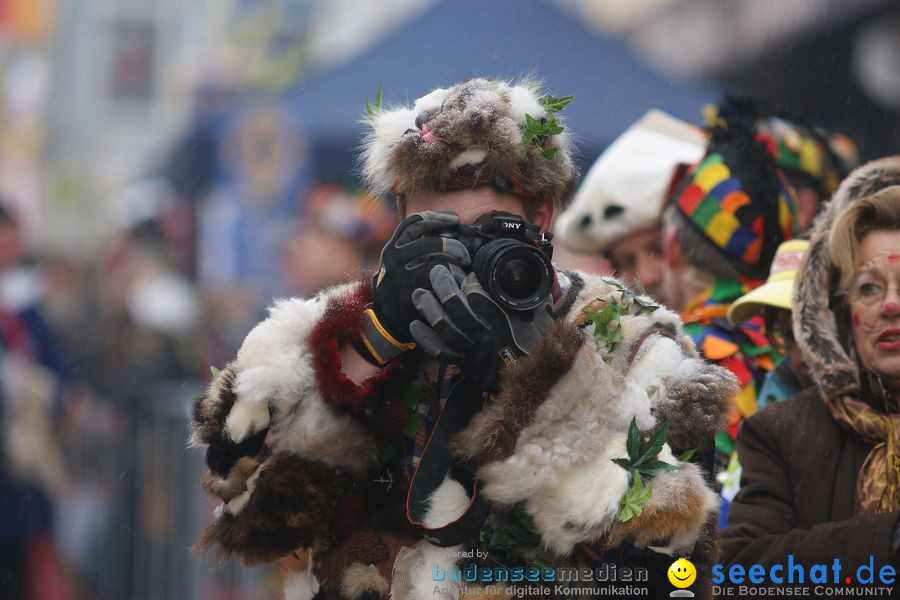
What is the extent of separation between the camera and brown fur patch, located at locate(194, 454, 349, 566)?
8.71 feet

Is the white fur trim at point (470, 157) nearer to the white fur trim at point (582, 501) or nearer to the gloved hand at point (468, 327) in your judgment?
the gloved hand at point (468, 327)

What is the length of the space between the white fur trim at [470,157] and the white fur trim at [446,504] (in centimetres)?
72

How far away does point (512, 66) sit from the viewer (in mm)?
7543

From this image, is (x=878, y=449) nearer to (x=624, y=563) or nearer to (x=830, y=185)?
(x=624, y=563)

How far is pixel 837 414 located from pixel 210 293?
6.87 m

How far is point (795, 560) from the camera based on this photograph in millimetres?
2930

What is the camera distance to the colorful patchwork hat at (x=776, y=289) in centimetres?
382

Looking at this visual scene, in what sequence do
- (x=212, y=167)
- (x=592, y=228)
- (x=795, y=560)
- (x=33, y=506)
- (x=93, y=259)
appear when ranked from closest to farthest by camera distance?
(x=795, y=560), (x=592, y=228), (x=33, y=506), (x=212, y=167), (x=93, y=259)

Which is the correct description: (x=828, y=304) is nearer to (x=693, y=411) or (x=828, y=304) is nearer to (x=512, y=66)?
(x=693, y=411)

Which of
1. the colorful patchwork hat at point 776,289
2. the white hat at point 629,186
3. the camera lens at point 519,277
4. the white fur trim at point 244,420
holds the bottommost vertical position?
the white fur trim at point 244,420

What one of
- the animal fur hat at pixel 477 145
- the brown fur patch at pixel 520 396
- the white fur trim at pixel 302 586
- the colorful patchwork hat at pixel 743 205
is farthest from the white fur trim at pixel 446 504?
the colorful patchwork hat at pixel 743 205

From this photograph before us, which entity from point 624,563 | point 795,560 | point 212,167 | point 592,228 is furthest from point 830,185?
point 212,167

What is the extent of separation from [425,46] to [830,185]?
3.97m

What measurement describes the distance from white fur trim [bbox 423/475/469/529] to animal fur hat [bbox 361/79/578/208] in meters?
0.68
